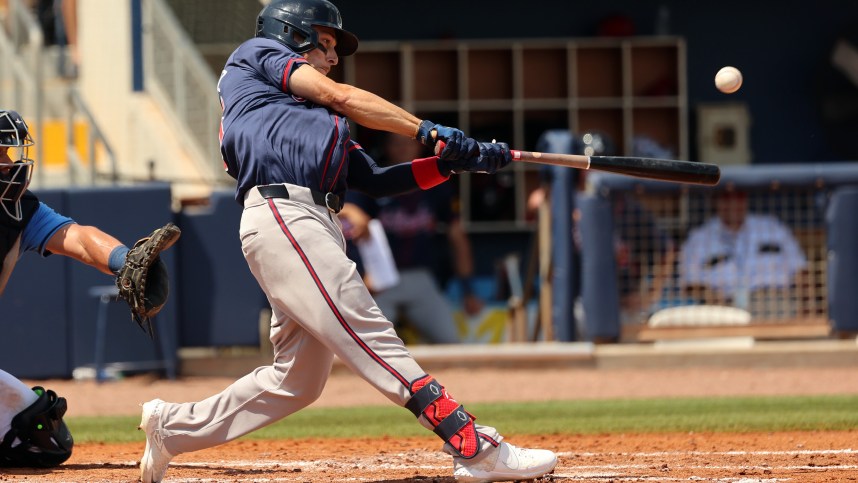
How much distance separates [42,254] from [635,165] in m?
2.32

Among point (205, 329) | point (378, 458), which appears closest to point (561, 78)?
point (205, 329)

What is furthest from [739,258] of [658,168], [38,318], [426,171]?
[426,171]

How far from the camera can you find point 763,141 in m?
13.7

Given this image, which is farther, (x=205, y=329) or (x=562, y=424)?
(x=205, y=329)

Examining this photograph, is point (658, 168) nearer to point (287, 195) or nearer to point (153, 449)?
point (287, 195)

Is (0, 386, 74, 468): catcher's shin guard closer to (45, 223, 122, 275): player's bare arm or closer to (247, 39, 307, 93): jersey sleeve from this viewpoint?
(45, 223, 122, 275): player's bare arm

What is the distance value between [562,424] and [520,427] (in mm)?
266

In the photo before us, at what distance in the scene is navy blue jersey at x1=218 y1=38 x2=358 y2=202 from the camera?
174 inches

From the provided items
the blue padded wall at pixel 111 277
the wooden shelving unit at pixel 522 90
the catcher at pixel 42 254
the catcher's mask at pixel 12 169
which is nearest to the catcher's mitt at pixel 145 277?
the catcher at pixel 42 254

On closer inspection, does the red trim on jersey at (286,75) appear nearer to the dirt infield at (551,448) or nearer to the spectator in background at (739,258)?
the dirt infield at (551,448)

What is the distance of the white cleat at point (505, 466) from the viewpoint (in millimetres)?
4332

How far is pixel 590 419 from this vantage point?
23.7ft

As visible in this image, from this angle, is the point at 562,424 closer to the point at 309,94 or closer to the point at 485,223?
the point at 309,94

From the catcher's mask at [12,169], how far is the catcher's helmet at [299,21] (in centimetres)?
112
